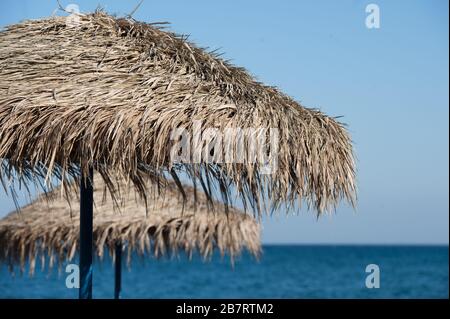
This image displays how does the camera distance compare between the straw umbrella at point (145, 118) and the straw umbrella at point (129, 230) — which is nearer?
the straw umbrella at point (145, 118)

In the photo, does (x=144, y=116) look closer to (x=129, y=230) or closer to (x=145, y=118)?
(x=145, y=118)

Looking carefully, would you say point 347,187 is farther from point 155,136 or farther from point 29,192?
point 29,192

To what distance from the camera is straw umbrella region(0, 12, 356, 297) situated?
12.4 feet

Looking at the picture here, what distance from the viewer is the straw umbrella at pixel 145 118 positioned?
3777 mm

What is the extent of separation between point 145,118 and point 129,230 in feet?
9.70

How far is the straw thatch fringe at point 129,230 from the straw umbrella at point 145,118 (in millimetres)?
2249

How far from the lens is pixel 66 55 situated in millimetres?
4230

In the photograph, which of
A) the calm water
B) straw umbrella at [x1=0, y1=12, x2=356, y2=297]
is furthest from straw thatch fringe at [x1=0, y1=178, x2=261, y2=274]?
the calm water

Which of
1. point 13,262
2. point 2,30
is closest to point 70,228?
point 13,262

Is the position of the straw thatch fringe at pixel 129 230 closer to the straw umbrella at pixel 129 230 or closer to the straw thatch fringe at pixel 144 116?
the straw umbrella at pixel 129 230

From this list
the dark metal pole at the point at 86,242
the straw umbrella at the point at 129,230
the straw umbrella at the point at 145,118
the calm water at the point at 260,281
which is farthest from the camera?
the calm water at the point at 260,281

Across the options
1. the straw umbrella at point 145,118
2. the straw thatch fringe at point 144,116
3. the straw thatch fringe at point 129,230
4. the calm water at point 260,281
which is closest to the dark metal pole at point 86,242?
the straw umbrella at point 145,118
